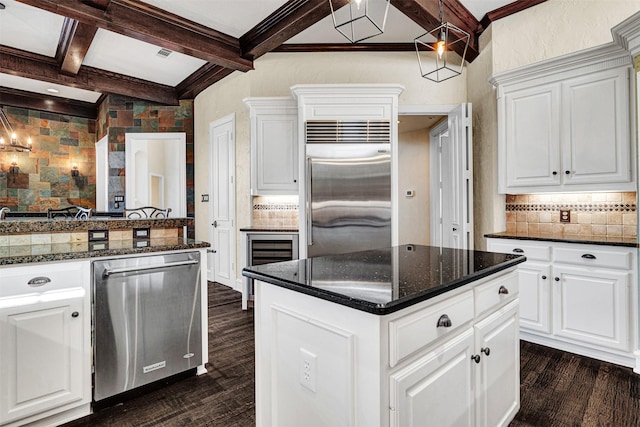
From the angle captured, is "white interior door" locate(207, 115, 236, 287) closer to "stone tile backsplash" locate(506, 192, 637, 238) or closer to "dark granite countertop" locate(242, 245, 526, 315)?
"dark granite countertop" locate(242, 245, 526, 315)

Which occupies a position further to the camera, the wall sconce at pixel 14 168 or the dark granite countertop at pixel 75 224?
the wall sconce at pixel 14 168

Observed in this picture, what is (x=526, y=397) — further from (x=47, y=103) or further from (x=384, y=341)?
(x=47, y=103)

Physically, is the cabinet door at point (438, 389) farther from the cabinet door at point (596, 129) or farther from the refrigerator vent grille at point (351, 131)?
the refrigerator vent grille at point (351, 131)

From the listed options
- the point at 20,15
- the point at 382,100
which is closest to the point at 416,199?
the point at 382,100

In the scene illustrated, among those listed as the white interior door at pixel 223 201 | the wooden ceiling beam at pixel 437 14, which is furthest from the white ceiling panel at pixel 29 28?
the wooden ceiling beam at pixel 437 14

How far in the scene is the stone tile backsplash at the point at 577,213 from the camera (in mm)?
2818

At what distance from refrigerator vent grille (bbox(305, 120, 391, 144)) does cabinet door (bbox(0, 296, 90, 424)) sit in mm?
2493

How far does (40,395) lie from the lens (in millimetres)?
1754

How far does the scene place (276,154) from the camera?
3.99 m

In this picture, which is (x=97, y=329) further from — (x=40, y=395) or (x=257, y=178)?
(x=257, y=178)

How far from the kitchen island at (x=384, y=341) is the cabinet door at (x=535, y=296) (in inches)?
56.3

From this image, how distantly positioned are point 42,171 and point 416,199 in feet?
22.5

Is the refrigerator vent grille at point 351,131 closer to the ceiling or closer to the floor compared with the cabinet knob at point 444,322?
closer to the ceiling

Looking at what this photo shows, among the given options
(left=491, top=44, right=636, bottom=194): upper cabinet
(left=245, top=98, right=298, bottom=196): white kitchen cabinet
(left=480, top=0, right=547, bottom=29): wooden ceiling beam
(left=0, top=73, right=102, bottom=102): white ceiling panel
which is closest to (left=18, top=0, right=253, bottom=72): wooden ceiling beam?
(left=245, top=98, right=298, bottom=196): white kitchen cabinet
